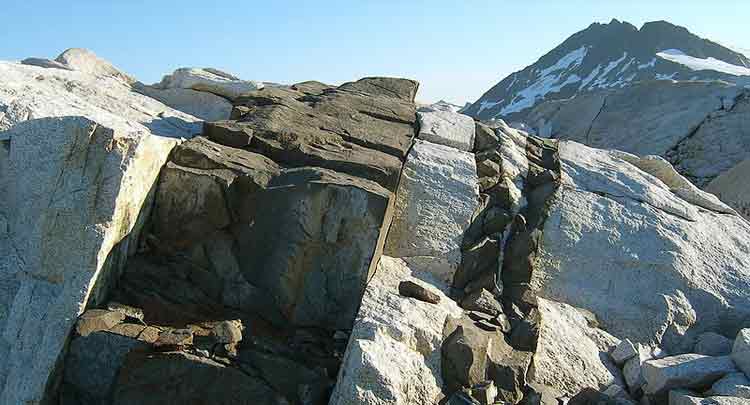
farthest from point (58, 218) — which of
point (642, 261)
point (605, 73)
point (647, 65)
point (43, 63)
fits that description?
point (605, 73)

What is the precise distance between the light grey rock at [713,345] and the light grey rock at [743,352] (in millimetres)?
529

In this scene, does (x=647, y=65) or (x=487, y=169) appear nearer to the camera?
(x=487, y=169)

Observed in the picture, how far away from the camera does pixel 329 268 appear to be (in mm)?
8266

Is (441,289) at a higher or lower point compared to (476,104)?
lower

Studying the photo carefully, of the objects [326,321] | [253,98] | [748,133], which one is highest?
[748,133]

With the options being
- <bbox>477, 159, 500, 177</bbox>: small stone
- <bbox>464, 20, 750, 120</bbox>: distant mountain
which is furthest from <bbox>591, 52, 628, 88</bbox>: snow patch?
<bbox>477, 159, 500, 177</bbox>: small stone

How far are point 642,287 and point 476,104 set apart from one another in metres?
75.0

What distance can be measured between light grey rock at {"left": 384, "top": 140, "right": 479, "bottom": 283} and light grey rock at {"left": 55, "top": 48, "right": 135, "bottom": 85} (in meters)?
8.11

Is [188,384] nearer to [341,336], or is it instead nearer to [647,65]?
[341,336]

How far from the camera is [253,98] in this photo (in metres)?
11.3

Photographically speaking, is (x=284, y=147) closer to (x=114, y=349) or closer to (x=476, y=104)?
(x=114, y=349)

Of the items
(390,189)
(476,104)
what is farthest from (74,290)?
(476,104)

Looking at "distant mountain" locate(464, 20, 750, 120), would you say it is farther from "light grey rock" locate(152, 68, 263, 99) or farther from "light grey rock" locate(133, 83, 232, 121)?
"light grey rock" locate(133, 83, 232, 121)

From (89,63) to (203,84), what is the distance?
409 cm
